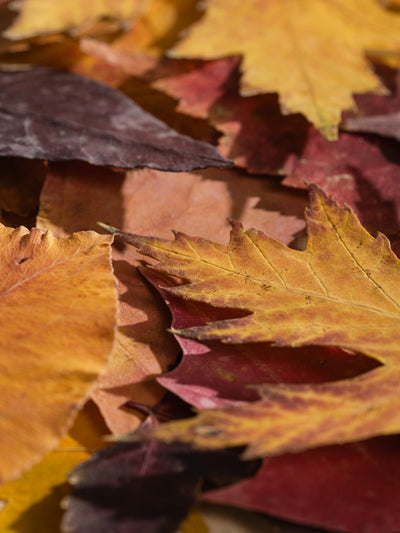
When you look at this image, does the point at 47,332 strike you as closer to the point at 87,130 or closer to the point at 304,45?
the point at 87,130

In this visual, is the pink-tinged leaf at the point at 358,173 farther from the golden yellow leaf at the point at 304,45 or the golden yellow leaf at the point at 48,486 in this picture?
the golden yellow leaf at the point at 48,486

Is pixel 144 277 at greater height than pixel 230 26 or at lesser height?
lesser

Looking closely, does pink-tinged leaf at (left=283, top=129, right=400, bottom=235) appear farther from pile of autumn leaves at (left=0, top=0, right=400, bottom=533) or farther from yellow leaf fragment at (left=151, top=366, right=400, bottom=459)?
yellow leaf fragment at (left=151, top=366, right=400, bottom=459)

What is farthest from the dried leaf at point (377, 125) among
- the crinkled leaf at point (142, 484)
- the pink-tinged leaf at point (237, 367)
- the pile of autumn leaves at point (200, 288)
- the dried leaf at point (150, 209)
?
the crinkled leaf at point (142, 484)

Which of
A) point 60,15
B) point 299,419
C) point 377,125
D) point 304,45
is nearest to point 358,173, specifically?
point 377,125

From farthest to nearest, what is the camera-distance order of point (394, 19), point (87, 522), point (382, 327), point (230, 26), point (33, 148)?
point (394, 19), point (230, 26), point (33, 148), point (382, 327), point (87, 522)

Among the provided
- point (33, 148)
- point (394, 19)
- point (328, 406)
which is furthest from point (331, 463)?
point (394, 19)

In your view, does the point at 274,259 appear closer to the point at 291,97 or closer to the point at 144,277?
the point at 144,277
